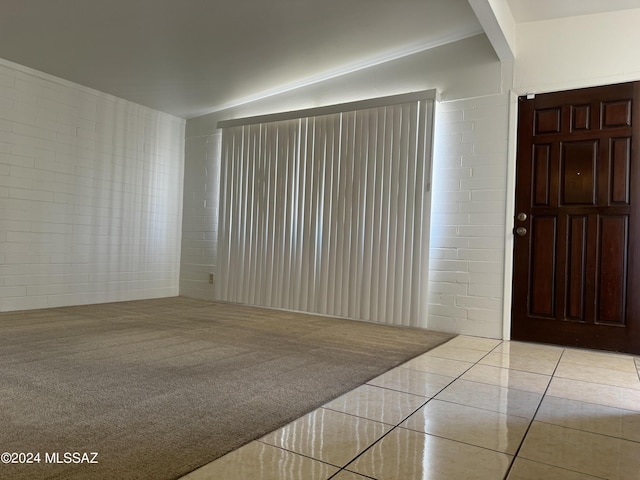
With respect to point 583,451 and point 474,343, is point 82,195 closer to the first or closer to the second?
point 474,343

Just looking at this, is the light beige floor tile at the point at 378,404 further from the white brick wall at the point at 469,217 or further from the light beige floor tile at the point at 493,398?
the white brick wall at the point at 469,217

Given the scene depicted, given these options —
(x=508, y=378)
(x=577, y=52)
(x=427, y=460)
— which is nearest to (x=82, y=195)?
(x=508, y=378)

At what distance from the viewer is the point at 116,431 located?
1.65 meters

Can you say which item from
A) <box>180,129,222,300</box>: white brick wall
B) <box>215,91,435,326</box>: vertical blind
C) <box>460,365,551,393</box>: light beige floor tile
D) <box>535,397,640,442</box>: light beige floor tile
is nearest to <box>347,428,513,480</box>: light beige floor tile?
<box>535,397,640,442</box>: light beige floor tile

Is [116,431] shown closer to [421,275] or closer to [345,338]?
[345,338]

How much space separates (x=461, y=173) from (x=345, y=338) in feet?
6.19

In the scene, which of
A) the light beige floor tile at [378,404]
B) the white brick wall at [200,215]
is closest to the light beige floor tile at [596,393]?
the light beige floor tile at [378,404]

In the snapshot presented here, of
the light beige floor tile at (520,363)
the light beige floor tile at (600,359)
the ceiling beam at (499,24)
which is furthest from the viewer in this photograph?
the ceiling beam at (499,24)

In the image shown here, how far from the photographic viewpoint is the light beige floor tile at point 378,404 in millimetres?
1921

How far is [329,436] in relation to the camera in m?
1.68

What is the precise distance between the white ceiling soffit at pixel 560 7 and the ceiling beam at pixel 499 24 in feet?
0.30

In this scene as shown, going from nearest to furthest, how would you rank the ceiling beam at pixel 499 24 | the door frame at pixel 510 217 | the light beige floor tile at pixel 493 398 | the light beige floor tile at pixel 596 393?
1. the light beige floor tile at pixel 493 398
2. the light beige floor tile at pixel 596 393
3. the ceiling beam at pixel 499 24
4. the door frame at pixel 510 217

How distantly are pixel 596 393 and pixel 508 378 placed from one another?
442mm

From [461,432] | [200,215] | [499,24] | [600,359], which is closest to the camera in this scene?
[461,432]
